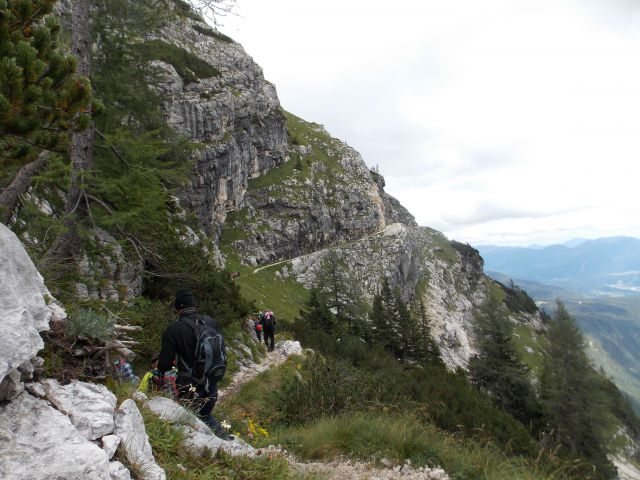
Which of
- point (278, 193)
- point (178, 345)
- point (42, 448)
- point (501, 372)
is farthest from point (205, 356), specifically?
point (278, 193)

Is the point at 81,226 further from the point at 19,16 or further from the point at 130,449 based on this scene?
the point at 130,449

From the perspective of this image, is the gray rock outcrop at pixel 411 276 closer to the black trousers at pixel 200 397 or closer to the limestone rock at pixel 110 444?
the black trousers at pixel 200 397

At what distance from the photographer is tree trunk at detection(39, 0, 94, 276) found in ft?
26.5

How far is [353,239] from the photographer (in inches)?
3093

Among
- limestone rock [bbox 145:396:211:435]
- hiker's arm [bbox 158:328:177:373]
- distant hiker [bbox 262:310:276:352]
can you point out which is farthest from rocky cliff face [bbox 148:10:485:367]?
limestone rock [bbox 145:396:211:435]

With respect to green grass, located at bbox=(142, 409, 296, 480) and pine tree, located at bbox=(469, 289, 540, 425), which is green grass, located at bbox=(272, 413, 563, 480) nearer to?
green grass, located at bbox=(142, 409, 296, 480)

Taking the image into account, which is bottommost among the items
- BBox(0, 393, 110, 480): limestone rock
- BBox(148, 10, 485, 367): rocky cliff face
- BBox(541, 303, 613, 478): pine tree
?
BBox(541, 303, 613, 478): pine tree

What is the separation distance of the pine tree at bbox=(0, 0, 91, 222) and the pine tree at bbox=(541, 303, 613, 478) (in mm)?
31926

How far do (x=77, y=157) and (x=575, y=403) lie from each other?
1331 inches

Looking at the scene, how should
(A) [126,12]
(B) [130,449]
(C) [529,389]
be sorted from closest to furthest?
(B) [130,449] → (A) [126,12] → (C) [529,389]

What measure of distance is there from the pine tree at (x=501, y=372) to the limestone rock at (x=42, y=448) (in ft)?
97.8

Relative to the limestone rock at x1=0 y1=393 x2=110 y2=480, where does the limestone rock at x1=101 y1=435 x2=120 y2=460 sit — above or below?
below

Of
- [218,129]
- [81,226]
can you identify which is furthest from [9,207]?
[218,129]

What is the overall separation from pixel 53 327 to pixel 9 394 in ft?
4.26
